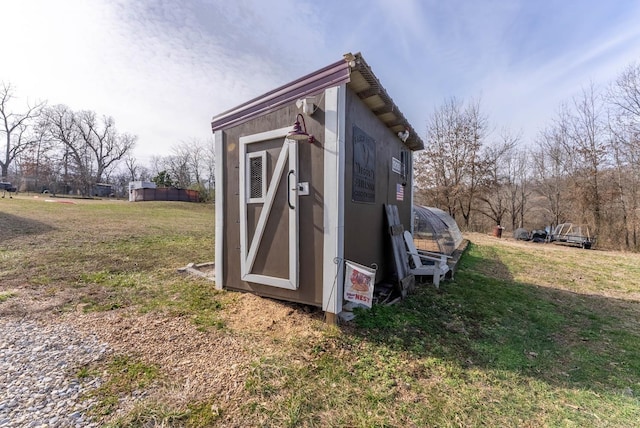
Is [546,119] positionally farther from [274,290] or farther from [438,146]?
[274,290]

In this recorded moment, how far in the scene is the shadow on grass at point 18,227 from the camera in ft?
22.5

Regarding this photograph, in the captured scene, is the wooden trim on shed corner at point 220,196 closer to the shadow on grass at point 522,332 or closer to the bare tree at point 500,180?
the shadow on grass at point 522,332

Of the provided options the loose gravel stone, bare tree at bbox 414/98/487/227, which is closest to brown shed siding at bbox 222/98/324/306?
the loose gravel stone

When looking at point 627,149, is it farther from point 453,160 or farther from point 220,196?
point 220,196

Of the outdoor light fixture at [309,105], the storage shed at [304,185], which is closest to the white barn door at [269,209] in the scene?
the storage shed at [304,185]

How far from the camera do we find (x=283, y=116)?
318 cm

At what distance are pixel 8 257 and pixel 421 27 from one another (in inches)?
401

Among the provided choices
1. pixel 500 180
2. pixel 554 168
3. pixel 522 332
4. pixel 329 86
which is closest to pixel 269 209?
pixel 329 86

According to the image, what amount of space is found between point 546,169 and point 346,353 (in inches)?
813

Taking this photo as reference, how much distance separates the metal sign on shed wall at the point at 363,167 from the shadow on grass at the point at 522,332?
1416 millimetres

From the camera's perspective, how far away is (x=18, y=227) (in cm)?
760

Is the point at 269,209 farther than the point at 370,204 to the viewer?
No

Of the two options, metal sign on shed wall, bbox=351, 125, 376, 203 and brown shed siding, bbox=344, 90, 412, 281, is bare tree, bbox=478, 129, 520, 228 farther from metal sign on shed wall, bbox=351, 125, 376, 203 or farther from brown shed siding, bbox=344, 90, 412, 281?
metal sign on shed wall, bbox=351, 125, 376, 203

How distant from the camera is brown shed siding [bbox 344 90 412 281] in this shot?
3.11m
